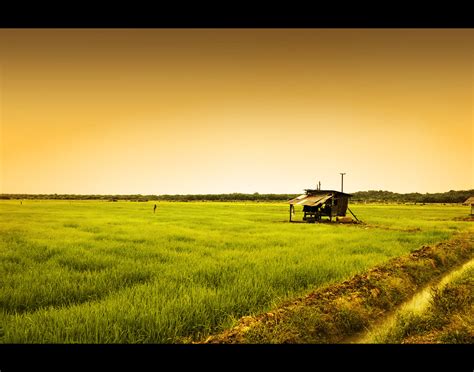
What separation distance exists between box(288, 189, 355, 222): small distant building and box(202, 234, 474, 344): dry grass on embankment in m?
17.6

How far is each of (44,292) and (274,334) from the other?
14.1 feet

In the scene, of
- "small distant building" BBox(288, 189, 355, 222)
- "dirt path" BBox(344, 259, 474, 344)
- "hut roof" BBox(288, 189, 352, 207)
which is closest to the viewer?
"dirt path" BBox(344, 259, 474, 344)

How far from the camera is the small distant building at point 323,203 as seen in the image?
2617cm

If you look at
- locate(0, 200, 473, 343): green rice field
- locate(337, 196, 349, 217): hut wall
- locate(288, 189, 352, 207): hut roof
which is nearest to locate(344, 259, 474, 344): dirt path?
locate(0, 200, 473, 343): green rice field

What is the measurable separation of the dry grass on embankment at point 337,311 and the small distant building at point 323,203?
17.6m

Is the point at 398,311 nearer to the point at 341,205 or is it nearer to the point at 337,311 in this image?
the point at 337,311

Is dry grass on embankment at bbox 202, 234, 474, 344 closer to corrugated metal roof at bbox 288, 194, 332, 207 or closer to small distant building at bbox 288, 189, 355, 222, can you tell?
corrugated metal roof at bbox 288, 194, 332, 207

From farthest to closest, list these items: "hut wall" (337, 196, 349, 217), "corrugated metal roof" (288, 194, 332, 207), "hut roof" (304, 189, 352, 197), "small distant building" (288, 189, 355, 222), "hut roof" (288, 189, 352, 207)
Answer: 1. "hut wall" (337, 196, 349, 217)
2. "hut roof" (304, 189, 352, 197)
3. "small distant building" (288, 189, 355, 222)
4. "hut roof" (288, 189, 352, 207)
5. "corrugated metal roof" (288, 194, 332, 207)

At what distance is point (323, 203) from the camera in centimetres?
2602

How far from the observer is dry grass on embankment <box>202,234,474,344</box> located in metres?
4.21

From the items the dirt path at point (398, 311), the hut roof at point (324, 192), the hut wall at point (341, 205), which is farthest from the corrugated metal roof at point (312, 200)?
the dirt path at point (398, 311)

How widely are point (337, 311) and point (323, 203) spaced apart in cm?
2156
